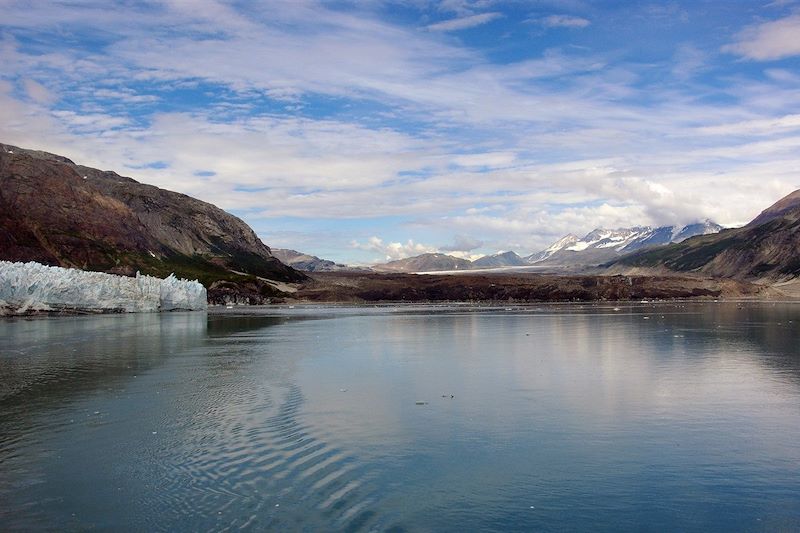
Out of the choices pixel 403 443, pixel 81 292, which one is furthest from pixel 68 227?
pixel 403 443

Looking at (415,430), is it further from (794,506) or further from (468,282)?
(468,282)

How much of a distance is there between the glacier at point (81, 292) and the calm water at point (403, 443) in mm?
52893

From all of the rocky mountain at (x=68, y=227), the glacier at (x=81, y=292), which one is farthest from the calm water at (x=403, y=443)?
the rocky mountain at (x=68, y=227)

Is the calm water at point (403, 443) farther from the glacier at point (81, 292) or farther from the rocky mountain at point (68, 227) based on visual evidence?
the rocky mountain at point (68, 227)

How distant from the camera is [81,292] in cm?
9275

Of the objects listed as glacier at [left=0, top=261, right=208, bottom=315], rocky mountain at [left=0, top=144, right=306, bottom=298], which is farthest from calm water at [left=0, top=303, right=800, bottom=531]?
rocky mountain at [left=0, top=144, right=306, bottom=298]

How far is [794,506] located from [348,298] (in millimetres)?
184220

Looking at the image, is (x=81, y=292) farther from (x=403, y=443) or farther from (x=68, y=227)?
(x=403, y=443)

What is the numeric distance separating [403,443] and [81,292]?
280ft

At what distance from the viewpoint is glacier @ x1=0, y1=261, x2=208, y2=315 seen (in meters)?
84.3

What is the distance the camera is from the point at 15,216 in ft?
516

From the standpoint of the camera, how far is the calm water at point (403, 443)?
45.6 ft

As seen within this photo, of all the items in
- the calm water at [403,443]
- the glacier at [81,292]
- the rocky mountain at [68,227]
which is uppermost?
the rocky mountain at [68,227]

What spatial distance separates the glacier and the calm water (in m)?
52.9
